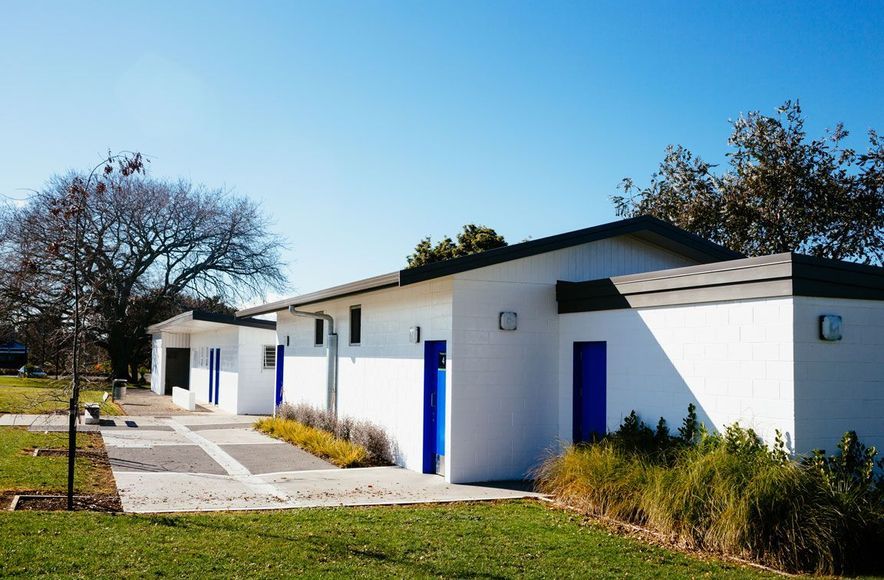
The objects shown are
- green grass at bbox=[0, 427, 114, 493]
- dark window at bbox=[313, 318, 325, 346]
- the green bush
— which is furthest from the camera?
dark window at bbox=[313, 318, 325, 346]

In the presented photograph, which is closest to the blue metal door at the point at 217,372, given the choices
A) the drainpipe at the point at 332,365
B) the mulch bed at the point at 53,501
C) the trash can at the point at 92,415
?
the trash can at the point at 92,415

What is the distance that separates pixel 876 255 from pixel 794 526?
779 inches

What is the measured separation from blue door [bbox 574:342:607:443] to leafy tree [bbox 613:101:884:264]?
47.6ft

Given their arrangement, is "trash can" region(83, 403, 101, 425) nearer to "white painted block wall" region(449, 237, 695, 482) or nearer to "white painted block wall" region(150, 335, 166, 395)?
"white painted block wall" region(449, 237, 695, 482)

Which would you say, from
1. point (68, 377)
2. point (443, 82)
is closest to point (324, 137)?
point (443, 82)

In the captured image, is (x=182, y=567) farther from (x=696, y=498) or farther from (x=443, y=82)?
(x=443, y=82)

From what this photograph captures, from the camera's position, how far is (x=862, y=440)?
8.09 m

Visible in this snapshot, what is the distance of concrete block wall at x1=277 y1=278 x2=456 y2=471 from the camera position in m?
11.8

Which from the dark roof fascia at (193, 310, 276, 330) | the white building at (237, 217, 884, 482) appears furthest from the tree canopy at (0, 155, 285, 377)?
the white building at (237, 217, 884, 482)

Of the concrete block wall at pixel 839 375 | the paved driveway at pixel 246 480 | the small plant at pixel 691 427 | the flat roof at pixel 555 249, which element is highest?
the flat roof at pixel 555 249

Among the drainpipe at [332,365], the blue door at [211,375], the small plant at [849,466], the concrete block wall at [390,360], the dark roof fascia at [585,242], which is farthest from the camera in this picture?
the blue door at [211,375]

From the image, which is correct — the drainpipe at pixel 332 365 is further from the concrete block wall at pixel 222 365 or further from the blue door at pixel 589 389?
the concrete block wall at pixel 222 365

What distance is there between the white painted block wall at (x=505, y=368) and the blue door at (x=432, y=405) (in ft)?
2.80

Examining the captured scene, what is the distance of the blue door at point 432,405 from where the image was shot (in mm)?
11633
